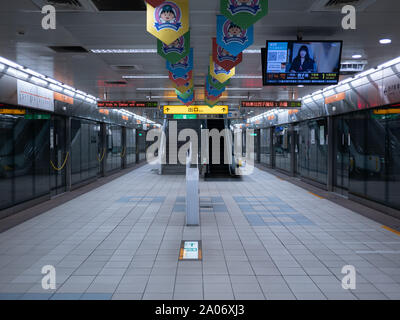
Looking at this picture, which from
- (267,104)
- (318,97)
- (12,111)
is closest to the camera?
(12,111)

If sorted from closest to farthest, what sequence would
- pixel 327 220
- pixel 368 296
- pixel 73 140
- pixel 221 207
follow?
1. pixel 368 296
2. pixel 327 220
3. pixel 221 207
4. pixel 73 140

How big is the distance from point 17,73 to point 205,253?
627 centimetres

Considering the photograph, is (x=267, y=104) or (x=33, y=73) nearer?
(x=33, y=73)

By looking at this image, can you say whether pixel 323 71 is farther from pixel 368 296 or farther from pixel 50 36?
pixel 50 36

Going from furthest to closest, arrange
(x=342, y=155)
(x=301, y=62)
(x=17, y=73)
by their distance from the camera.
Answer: (x=342, y=155) → (x=17, y=73) → (x=301, y=62)

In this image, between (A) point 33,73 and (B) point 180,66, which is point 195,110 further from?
(B) point 180,66

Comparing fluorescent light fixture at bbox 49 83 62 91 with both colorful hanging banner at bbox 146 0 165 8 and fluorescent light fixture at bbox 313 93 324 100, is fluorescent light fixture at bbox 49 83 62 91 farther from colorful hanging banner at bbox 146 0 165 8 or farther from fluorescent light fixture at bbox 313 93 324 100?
fluorescent light fixture at bbox 313 93 324 100

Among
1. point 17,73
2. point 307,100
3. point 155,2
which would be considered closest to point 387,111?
point 307,100

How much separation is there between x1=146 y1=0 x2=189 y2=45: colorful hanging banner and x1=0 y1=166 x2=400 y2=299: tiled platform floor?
9.84 feet

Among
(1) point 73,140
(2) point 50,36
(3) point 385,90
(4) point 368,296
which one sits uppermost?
(2) point 50,36

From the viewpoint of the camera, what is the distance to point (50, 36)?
5.68 metres

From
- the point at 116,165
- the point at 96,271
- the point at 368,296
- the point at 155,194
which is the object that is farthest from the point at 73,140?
the point at 368,296

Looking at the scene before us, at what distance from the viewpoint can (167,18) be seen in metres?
4.05

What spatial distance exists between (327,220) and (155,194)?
5.31 metres
